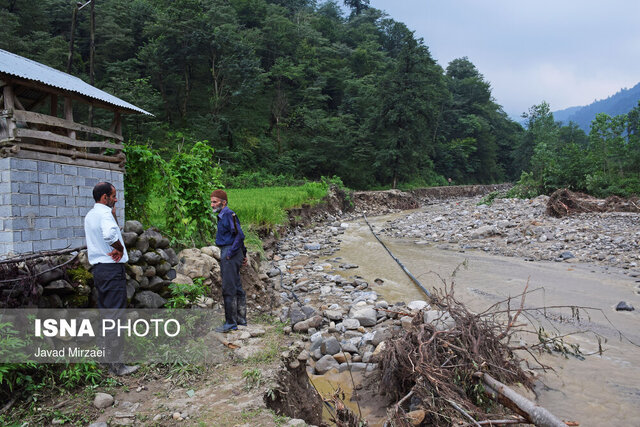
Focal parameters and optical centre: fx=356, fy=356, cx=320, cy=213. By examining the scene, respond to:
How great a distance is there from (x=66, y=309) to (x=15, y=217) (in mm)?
1123

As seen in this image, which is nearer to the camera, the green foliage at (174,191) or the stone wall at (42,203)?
the stone wall at (42,203)

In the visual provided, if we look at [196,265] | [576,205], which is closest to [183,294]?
[196,265]

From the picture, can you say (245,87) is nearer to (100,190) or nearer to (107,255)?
(100,190)

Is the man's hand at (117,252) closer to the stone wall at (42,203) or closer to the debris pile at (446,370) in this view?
the stone wall at (42,203)

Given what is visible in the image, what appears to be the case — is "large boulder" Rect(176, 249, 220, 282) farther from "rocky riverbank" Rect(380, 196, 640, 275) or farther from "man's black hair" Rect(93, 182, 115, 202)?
"rocky riverbank" Rect(380, 196, 640, 275)

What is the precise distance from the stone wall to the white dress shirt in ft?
3.41

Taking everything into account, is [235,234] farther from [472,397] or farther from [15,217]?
[472,397]

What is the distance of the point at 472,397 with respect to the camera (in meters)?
3.16

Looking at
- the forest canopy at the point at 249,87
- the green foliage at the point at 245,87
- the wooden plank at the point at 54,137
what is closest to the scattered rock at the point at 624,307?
the wooden plank at the point at 54,137

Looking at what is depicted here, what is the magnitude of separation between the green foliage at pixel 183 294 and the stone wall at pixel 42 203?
1.32m

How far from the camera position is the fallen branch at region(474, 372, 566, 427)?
8.13 feet

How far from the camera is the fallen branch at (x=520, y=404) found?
248 cm

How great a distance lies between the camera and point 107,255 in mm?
3332

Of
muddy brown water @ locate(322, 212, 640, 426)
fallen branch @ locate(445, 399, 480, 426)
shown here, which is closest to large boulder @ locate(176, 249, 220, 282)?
muddy brown water @ locate(322, 212, 640, 426)
